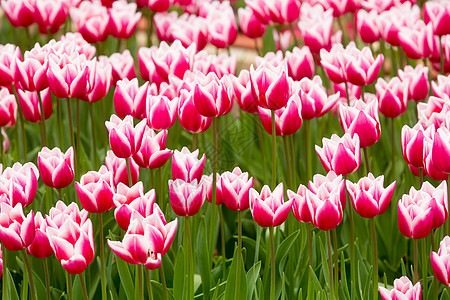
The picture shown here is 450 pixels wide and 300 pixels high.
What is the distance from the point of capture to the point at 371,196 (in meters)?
1.89

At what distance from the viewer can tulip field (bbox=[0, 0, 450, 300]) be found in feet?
6.10

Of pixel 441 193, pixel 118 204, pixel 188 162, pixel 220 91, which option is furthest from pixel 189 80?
pixel 441 193

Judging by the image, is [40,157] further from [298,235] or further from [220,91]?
[298,235]

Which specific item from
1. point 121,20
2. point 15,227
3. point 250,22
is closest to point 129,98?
point 15,227

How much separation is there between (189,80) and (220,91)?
1.08 ft

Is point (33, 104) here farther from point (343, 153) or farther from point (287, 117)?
point (343, 153)

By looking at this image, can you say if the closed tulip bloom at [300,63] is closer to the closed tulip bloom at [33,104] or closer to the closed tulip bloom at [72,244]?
the closed tulip bloom at [33,104]

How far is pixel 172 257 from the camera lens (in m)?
2.41

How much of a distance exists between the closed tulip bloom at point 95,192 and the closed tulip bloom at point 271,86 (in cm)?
46

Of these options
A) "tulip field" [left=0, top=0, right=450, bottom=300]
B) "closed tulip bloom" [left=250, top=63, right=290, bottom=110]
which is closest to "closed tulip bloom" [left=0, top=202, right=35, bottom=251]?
"tulip field" [left=0, top=0, right=450, bottom=300]

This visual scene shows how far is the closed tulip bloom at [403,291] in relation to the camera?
1.79 meters

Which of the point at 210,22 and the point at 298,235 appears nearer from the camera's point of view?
the point at 298,235

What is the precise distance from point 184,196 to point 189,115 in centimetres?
37

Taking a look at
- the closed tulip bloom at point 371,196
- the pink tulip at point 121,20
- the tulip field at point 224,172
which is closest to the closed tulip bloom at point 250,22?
the tulip field at point 224,172
